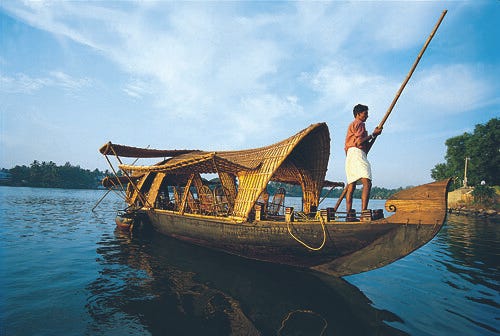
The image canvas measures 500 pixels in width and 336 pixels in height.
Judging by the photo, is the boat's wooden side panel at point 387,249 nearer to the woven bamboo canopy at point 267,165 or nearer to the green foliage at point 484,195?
the woven bamboo canopy at point 267,165

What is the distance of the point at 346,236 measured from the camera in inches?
251

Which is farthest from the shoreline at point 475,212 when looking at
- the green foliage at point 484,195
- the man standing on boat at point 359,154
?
the man standing on boat at point 359,154

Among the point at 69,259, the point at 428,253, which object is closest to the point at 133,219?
the point at 69,259

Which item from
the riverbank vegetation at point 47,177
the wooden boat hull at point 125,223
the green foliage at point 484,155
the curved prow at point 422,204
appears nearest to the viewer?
the curved prow at point 422,204

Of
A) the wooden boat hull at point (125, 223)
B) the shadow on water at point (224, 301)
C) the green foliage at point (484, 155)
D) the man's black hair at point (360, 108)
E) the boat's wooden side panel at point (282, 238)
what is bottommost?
the shadow on water at point (224, 301)

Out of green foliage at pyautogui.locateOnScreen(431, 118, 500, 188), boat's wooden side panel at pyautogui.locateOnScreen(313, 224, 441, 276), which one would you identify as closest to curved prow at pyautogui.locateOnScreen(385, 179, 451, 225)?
boat's wooden side panel at pyautogui.locateOnScreen(313, 224, 441, 276)

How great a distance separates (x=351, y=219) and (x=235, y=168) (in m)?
4.76

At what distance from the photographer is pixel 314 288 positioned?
6891 millimetres

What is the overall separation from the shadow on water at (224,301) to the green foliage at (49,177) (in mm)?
95445

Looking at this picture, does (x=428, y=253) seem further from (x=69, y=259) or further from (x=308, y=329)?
(x=69, y=259)

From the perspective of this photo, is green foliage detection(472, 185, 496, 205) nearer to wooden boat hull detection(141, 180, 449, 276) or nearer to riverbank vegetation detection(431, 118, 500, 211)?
riverbank vegetation detection(431, 118, 500, 211)

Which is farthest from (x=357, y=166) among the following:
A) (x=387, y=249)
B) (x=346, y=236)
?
(x=387, y=249)

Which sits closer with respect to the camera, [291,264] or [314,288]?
[314,288]

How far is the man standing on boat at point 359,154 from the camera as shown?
6.29 m
